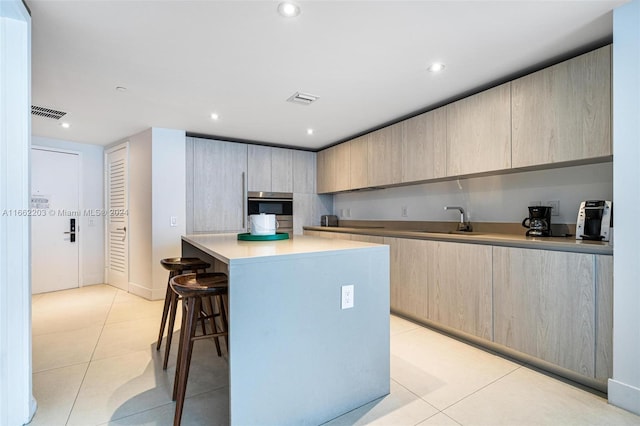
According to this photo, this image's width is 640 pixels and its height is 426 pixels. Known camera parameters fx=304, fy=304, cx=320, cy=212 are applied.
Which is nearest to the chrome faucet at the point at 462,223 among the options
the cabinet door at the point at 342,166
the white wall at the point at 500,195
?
the white wall at the point at 500,195

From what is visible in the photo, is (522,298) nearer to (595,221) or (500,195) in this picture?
(595,221)

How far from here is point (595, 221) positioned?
79.3 inches

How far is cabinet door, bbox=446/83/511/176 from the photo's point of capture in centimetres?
246

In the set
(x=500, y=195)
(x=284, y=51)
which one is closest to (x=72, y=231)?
(x=284, y=51)

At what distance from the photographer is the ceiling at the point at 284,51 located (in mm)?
1661

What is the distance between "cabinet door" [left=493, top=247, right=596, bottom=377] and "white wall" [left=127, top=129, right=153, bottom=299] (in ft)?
12.8

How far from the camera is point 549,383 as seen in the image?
1970 mm

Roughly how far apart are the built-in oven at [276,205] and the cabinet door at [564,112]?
325 cm

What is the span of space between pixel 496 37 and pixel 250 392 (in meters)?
2.46

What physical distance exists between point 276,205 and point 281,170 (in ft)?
1.84

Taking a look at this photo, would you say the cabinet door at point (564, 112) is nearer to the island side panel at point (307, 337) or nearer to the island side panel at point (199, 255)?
the island side panel at point (307, 337)

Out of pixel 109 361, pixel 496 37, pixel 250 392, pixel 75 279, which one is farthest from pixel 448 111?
pixel 75 279

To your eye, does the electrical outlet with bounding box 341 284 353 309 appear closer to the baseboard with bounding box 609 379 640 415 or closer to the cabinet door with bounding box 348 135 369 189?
A: the baseboard with bounding box 609 379 640 415

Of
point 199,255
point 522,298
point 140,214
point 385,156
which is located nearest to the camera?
point 522,298
